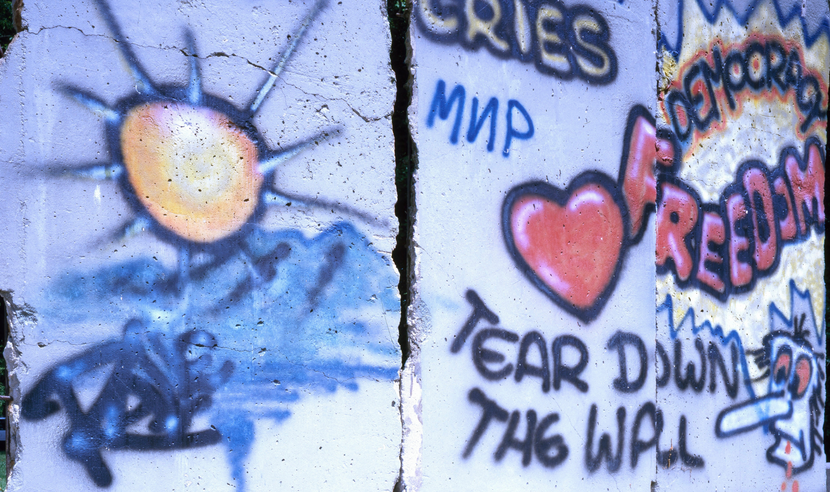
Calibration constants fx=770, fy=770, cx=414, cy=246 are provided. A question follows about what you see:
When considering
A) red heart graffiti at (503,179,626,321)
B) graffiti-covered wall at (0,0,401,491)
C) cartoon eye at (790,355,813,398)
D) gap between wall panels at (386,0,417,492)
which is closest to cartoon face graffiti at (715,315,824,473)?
cartoon eye at (790,355,813,398)

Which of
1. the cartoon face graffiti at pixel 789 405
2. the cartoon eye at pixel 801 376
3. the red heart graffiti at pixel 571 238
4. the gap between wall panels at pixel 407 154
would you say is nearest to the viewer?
the gap between wall panels at pixel 407 154

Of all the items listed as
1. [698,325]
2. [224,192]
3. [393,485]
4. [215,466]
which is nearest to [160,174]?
[224,192]

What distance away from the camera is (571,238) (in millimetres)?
3139

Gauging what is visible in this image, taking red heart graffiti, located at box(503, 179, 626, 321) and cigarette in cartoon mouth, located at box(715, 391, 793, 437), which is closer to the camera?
red heart graffiti, located at box(503, 179, 626, 321)

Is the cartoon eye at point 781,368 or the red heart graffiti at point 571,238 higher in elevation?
the red heart graffiti at point 571,238

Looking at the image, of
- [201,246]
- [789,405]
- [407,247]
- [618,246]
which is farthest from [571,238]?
[789,405]

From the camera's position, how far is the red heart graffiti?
3043 millimetres

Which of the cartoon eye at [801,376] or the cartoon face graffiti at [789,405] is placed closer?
the cartoon face graffiti at [789,405]

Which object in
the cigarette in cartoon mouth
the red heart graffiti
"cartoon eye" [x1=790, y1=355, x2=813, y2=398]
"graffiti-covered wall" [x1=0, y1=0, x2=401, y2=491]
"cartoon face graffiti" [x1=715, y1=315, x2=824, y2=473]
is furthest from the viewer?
"cartoon eye" [x1=790, y1=355, x2=813, y2=398]

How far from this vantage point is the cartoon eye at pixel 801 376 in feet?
12.6

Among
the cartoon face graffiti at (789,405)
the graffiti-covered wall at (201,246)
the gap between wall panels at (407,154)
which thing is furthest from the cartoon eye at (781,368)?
the graffiti-covered wall at (201,246)

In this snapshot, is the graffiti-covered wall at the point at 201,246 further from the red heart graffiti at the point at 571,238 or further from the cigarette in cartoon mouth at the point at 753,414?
the cigarette in cartoon mouth at the point at 753,414

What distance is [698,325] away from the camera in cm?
349

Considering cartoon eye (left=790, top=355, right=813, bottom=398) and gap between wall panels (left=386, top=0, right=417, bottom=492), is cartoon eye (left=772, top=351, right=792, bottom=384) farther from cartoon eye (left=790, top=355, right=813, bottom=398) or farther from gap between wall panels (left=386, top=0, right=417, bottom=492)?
gap between wall panels (left=386, top=0, right=417, bottom=492)
